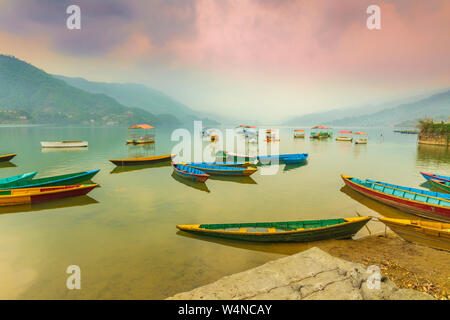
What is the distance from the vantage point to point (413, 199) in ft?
51.4

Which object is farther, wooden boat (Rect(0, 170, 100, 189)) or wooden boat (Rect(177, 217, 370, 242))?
wooden boat (Rect(0, 170, 100, 189))

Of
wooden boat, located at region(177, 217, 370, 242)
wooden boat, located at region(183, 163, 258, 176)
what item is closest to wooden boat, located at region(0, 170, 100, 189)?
wooden boat, located at region(183, 163, 258, 176)

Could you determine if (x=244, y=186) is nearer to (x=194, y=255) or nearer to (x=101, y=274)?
(x=194, y=255)

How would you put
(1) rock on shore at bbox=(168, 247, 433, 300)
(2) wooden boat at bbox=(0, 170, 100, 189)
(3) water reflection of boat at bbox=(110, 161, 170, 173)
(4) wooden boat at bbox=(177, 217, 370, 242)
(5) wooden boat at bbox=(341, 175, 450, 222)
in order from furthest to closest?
(3) water reflection of boat at bbox=(110, 161, 170, 173)
(2) wooden boat at bbox=(0, 170, 100, 189)
(5) wooden boat at bbox=(341, 175, 450, 222)
(4) wooden boat at bbox=(177, 217, 370, 242)
(1) rock on shore at bbox=(168, 247, 433, 300)

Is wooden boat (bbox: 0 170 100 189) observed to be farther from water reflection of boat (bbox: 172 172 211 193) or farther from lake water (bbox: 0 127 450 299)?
water reflection of boat (bbox: 172 172 211 193)

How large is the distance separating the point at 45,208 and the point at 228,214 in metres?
14.7

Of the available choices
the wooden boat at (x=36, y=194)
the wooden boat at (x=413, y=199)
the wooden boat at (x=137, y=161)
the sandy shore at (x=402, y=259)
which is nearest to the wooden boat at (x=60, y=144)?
the wooden boat at (x=137, y=161)

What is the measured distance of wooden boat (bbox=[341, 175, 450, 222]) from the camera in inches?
547

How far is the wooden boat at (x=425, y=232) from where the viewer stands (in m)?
10.2

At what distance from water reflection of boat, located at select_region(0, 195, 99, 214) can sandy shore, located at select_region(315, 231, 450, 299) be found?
18719 millimetres

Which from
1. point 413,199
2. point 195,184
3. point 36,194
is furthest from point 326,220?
point 36,194

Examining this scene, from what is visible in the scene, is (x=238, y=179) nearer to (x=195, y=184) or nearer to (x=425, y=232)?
(x=195, y=184)
